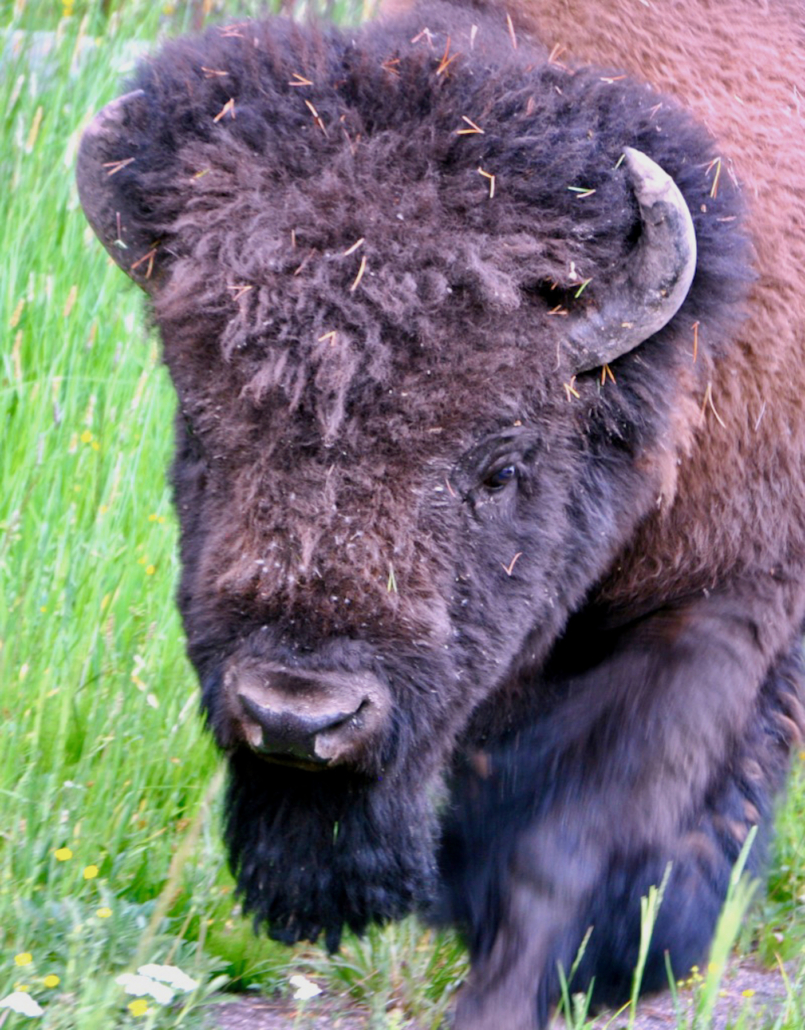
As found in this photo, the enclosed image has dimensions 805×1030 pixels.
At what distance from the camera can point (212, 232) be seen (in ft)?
8.47

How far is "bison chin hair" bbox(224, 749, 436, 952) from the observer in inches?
105

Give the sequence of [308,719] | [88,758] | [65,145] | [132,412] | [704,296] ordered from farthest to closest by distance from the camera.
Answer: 1. [65,145]
2. [132,412]
3. [88,758]
4. [704,296]
5. [308,719]

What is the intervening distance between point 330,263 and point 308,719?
81cm

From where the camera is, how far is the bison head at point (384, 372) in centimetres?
241

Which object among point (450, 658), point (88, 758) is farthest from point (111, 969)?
point (450, 658)

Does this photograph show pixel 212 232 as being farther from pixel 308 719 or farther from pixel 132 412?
pixel 132 412

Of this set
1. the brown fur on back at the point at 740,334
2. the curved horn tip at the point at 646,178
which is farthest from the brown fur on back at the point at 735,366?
the curved horn tip at the point at 646,178

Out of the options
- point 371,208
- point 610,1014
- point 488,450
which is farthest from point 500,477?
point 610,1014

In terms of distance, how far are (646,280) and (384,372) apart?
1.97 feet

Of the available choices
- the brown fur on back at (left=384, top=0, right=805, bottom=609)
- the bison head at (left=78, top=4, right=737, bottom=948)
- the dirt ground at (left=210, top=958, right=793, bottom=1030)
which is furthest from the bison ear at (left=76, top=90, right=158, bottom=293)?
the dirt ground at (left=210, top=958, right=793, bottom=1030)

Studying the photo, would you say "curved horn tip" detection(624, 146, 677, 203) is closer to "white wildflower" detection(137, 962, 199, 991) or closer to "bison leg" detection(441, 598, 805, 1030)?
"bison leg" detection(441, 598, 805, 1030)

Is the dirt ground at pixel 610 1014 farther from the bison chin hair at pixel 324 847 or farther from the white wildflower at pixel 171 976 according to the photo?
the white wildflower at pixel 171 976

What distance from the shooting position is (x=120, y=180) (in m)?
2.84

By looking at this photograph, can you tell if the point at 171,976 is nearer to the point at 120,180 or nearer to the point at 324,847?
the point at 324,847
